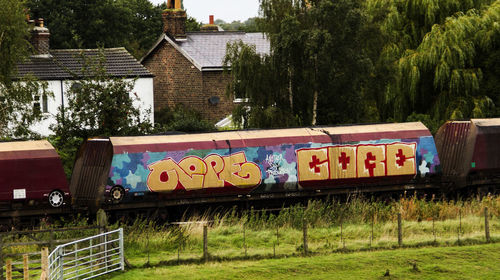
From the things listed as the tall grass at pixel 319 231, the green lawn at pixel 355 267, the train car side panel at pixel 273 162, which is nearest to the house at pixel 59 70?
the train car side panel at pixel 273 162

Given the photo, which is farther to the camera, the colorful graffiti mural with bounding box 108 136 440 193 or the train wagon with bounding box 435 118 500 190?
the train wagon with bounding box 435 118 500 190

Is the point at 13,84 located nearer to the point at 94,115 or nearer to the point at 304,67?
the point at 94,115

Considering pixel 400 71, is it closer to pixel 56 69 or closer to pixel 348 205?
pixel 348 205

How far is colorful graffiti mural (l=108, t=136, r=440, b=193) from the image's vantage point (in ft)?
96.6

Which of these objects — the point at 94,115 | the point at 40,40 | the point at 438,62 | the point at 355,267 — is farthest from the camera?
the point at 40,40

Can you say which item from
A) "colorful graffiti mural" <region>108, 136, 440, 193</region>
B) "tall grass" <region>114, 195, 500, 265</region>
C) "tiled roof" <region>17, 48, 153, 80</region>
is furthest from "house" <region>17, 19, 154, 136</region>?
"tall grass" <region>114, 195, 500, 265</region>

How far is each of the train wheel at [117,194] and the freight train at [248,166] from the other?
0.11 feet

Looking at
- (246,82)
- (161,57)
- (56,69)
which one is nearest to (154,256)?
(246,82)

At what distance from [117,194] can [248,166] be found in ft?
16.1

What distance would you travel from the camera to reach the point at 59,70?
1999 inches

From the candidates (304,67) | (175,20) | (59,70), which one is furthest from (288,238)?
(175,20)

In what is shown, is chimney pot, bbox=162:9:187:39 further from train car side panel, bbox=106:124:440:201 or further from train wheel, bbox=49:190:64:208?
train wheel, bbox=49:190:64:208

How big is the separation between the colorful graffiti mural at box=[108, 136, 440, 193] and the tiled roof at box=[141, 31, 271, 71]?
22.6 metres

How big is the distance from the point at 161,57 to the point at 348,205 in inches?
1205
